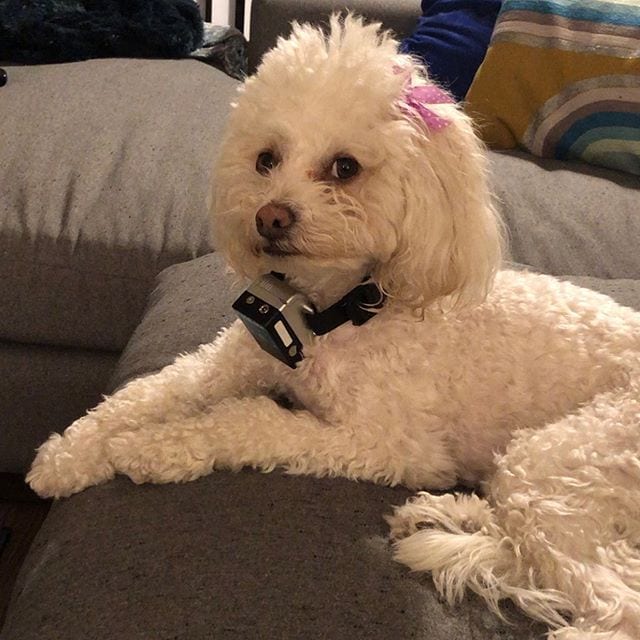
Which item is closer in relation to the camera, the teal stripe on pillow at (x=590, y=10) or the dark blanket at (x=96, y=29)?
the teal stripe on pillow at (x=590, y=10)

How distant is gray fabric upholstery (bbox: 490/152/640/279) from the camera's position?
1513 mm

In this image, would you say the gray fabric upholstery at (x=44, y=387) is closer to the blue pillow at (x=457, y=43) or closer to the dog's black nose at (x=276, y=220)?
the dog's black nose at (x=276, y=220)

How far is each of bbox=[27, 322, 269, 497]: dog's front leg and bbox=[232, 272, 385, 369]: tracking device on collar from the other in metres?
0.10

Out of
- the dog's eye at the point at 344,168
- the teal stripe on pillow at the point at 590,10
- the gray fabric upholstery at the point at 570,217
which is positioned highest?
the teal stripe on pillow at the point at 590,10

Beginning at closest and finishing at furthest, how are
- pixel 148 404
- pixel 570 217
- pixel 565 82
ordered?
pixel 148 404 < pixel 570 217 < pixel 565 82

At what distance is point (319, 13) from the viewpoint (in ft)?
7.38

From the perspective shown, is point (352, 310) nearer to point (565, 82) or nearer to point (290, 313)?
point (290, 313)

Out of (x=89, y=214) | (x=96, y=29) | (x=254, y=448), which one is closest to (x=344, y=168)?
(x=254, y=448)

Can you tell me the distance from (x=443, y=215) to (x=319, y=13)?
1.59 meters

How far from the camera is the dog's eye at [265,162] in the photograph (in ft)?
3.14

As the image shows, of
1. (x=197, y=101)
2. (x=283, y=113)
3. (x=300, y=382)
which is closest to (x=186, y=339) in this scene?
(x=300, y=382)

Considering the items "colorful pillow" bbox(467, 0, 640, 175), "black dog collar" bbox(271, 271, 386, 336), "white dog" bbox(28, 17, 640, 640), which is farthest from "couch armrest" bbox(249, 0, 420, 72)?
"black dog collar" bbox(271, 271, 386, 336)

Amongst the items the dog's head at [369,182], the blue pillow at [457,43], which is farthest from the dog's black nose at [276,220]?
the blue pillow at [457,43]

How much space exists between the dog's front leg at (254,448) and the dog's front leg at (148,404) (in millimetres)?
40
